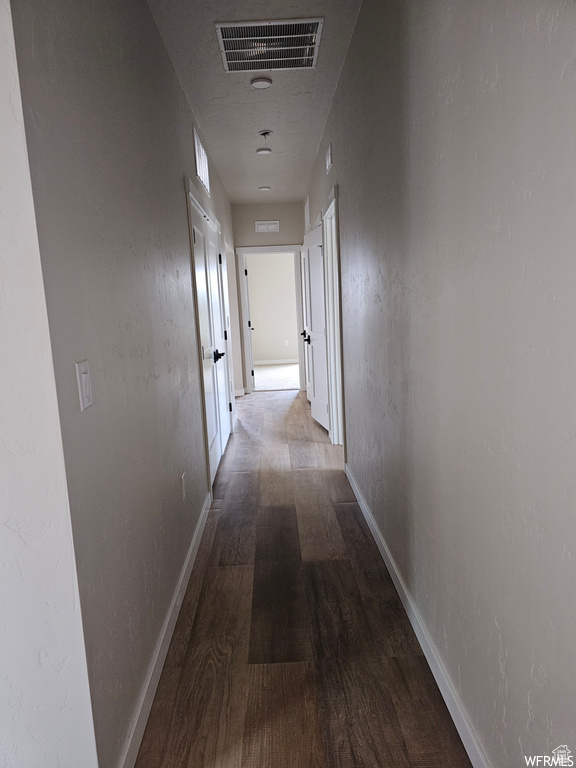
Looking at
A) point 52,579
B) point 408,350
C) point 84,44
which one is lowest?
point 52,579

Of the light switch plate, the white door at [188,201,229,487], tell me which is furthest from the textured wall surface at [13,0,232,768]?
the white door at [188,201,229,487]

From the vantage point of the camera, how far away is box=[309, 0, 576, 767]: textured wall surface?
35.8 inches

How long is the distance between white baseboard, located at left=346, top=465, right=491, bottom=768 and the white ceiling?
2563 mm

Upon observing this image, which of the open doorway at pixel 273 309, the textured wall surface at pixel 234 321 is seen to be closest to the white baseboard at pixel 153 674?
the textured wall surface at pixel 234 321

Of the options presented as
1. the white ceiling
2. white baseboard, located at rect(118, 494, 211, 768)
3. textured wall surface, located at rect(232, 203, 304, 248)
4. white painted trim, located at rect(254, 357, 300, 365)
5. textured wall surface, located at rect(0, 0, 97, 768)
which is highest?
the white ceiling

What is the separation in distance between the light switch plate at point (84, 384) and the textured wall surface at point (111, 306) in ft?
0.07

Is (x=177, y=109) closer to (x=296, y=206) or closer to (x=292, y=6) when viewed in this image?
(x=292, y=6)

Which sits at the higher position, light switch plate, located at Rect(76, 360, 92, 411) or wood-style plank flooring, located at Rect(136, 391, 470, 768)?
light switch plate, located at Rect(76, 360, 92, 411)

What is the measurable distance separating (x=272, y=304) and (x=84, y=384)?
9.69 meters

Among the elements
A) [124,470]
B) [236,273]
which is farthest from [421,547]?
[236,273]

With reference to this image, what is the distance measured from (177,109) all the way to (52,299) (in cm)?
228

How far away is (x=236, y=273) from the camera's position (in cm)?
713

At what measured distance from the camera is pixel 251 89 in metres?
3.27

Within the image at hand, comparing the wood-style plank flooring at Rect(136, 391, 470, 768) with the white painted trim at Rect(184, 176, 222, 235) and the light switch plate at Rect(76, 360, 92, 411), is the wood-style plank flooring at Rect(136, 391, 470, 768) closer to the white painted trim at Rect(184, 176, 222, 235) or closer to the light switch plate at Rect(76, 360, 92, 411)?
the light switch plate at Rect(76, 360, 92, 411)
